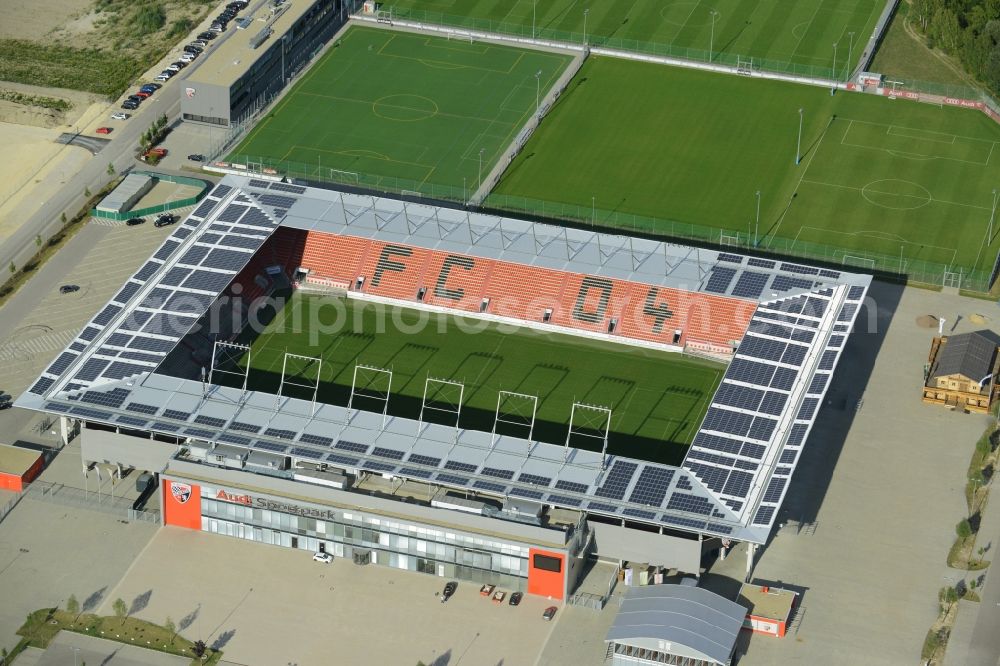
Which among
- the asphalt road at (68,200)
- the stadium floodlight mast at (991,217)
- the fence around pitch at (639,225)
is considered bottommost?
the asphalt road at (68,200)

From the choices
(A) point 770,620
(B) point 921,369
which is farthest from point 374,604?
(B) point 921,369

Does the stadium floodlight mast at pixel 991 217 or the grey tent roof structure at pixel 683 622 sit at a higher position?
the grey tent roof structure at pixel 683 622

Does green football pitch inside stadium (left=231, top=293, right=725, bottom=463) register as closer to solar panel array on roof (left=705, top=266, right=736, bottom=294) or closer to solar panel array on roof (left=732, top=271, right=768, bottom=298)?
solar panel array on roof (left=705, top=266, right=736, bottom=294)

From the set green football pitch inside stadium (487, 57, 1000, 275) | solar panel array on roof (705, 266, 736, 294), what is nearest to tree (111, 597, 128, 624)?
solar panel array on roof (705, 266, 736, 294)

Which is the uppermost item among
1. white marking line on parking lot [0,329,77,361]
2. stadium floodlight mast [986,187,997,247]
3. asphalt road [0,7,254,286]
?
stadium floodlight mast [986,187,997,247]

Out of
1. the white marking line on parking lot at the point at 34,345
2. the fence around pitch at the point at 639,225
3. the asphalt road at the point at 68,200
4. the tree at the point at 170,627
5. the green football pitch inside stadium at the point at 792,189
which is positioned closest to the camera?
the tree at the point at 170,627

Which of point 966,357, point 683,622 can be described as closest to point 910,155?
point 966,357

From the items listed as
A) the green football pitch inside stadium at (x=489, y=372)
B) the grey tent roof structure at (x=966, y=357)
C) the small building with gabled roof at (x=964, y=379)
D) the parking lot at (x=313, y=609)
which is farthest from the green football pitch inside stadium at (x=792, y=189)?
the parking lot at (x=313, y=609)

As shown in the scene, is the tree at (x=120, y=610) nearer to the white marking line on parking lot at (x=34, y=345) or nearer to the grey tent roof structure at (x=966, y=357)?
the white marking line on parking lot at (x=34, y=345)
